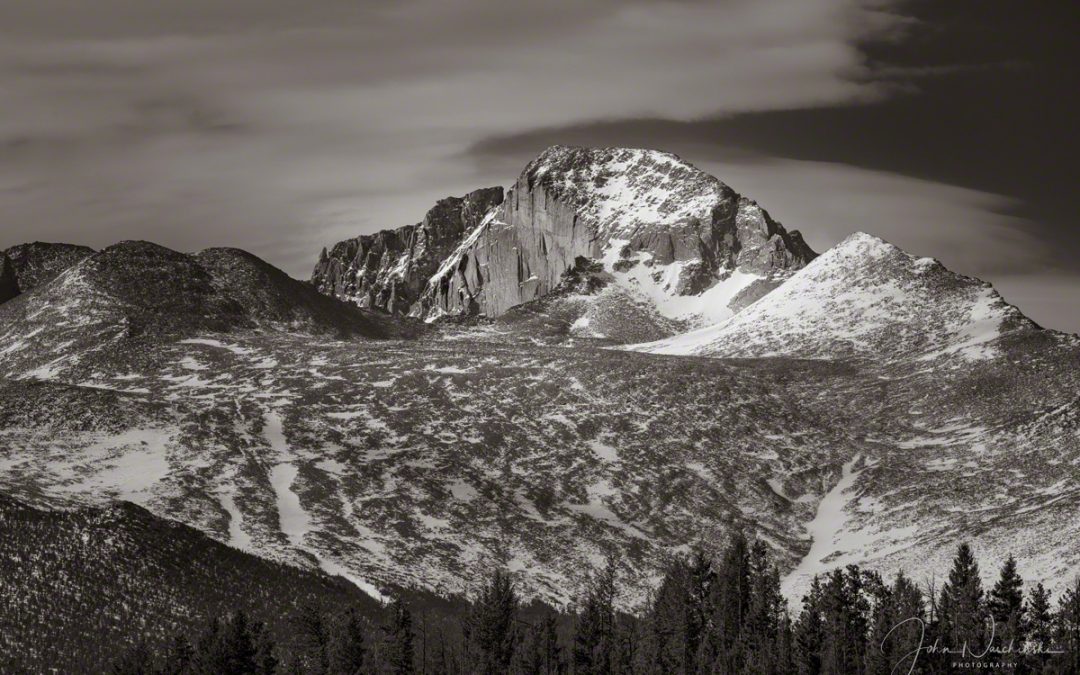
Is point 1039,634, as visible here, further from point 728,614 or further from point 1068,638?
point 728,614

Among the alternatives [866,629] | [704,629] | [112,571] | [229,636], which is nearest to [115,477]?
[112,571]

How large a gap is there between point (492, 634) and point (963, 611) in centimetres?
4130

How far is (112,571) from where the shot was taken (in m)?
160

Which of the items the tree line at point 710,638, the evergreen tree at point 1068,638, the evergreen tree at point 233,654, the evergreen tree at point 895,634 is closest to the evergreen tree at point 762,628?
the tree line at point 710,638

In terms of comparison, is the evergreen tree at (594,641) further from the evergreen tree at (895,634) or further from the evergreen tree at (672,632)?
the evergreen tree at (895,634)

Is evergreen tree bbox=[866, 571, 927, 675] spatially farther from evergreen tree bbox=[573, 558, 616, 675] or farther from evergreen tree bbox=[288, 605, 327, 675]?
evergreen tree bbox=[288, 605, 327, 675]

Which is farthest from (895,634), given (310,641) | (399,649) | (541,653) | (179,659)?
(179,659)

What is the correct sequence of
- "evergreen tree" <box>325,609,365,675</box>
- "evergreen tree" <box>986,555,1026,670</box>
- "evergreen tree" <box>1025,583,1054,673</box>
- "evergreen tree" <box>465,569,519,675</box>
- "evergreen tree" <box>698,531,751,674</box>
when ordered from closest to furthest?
"evergreen tree" <box>986,555,1026,670</box>, "evergreen tree" <box>1025,583,1054,673</box>, "evergreen tree" <box>325,609,365,675</box>, "evergreen tree" <box>698,531,751,674</box>, "evergreen tree" <box>465,569,519,675</box>

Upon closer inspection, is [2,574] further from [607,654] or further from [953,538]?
[953,538]

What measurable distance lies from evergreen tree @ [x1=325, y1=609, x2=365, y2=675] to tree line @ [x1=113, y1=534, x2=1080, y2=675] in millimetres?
145

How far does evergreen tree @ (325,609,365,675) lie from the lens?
134 metres

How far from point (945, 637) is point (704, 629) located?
2897cm

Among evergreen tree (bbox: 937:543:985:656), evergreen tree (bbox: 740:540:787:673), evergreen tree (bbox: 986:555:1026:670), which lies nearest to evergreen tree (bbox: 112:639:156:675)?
evergreen tree (bbox: 740:540:787:673)

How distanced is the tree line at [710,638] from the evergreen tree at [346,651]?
0.48 feet
